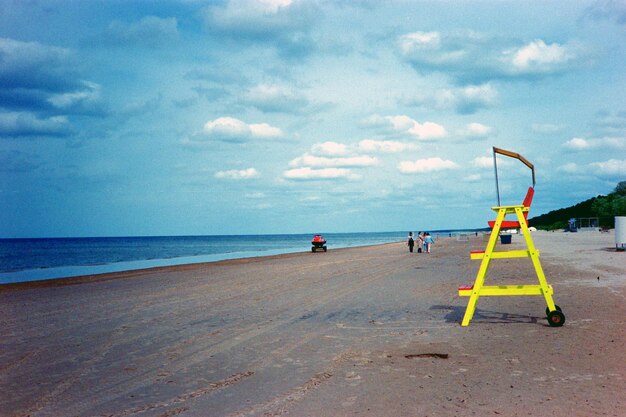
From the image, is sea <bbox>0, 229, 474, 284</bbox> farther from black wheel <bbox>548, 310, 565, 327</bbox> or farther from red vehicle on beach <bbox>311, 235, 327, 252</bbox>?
black wheel <bbox>548, 310, 565, 327</bbox>

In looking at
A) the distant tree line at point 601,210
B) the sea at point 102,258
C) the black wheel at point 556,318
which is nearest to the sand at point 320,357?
the black wheel at point 556,318

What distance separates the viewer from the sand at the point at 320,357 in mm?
4734

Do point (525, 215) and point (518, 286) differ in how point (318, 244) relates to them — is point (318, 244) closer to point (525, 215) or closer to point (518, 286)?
point (525, 215)

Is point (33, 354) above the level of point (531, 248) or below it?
below

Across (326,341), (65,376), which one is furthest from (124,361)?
(326,341)

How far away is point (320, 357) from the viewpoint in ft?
21.6

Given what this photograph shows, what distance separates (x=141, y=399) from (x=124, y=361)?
1.88 meters

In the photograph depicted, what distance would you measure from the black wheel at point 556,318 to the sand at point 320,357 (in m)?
0.15

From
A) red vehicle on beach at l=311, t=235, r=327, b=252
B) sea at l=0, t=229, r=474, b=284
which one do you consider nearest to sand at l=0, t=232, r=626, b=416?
sea at l=0, t=229, r=474, b=284

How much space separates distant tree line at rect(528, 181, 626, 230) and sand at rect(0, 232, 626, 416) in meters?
78.3

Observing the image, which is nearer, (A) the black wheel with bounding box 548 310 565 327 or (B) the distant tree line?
(A) the black wheel with bounding box 548 310 565 327

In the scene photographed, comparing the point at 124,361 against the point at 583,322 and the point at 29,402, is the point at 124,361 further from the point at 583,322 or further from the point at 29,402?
the point at 583,322

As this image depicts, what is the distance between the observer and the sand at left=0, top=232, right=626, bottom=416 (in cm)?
473

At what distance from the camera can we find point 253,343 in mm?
7570
